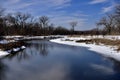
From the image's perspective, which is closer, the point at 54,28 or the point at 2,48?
the point at 2,48

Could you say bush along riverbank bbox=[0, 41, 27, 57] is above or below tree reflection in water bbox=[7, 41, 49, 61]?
above

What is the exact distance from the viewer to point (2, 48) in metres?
22.4

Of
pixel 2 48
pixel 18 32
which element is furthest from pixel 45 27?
pixel 2 48

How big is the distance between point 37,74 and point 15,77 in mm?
1294

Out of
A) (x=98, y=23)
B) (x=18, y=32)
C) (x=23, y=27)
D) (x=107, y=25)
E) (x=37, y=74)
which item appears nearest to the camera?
(x=37, y=74)

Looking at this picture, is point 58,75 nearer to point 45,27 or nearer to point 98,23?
point 98,23

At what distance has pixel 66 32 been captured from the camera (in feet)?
329

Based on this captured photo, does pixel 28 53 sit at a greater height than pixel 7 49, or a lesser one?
lesser

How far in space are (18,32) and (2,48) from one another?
61.9 metres

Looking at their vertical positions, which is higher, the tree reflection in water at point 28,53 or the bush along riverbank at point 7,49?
the bush along riverbank at point 7,49

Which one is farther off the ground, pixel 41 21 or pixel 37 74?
pixel 41 21

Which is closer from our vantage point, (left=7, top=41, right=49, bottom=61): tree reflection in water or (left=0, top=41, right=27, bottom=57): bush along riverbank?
(left=7, top=41, right=49, bottom=61): tree reflection in water

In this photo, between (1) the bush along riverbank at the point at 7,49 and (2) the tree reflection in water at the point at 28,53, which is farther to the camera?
(1) the bush along riverbank at the point at 7,49

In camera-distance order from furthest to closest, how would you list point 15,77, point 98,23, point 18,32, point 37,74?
point 18,32 < point 98,23 < point 37,74 < point 15,77
